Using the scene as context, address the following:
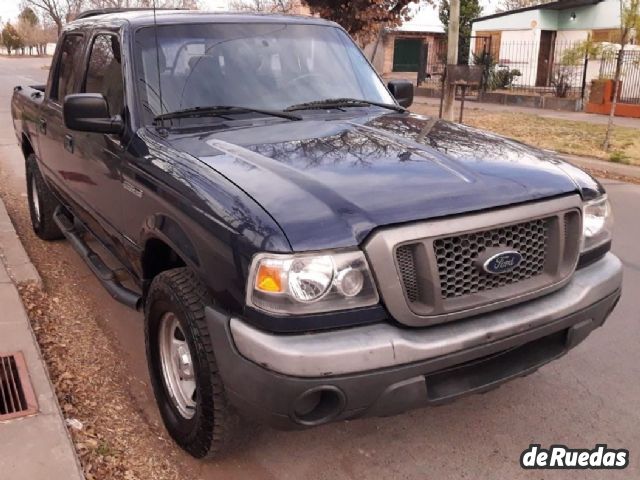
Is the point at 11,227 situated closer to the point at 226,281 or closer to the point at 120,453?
the point at 120,453

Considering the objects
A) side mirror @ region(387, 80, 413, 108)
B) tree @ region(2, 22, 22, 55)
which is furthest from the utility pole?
tree @ region(2, 22, 22, 55)

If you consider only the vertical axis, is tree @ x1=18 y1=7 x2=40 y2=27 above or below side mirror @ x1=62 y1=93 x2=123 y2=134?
above

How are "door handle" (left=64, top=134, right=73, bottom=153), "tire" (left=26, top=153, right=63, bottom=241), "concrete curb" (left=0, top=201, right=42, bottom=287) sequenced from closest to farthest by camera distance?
"door handle" (left=64, top=134, right=73, bottom=153) → "concrete curb" (left=0, top=201, right=42, bottom=287) → "tire" (left=26, top=153, right=63, bottom=241)

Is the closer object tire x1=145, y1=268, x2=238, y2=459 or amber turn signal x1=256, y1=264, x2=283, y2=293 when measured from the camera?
amber turn signal x1=256, y1=264, x2=283, y2=293

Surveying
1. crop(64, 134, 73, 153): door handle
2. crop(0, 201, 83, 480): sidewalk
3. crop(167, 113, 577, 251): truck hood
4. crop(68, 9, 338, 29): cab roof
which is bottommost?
crop(0, 201, 83, 480): sidewalk

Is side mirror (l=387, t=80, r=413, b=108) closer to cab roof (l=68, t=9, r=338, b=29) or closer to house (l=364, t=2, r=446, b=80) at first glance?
cab roof (l=68, t=9, r=338, b=29)

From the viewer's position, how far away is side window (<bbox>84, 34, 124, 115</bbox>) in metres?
3.81

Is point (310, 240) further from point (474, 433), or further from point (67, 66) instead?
point (67, 66)

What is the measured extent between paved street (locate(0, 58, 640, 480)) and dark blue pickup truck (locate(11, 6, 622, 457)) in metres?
0.39

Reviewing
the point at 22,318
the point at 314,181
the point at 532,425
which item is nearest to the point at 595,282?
the point at 532,425

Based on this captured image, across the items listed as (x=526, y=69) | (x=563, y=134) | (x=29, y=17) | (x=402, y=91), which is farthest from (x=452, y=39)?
(x=29, y=17)

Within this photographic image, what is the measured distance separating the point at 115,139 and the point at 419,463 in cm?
228

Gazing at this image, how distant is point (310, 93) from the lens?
13.1ft

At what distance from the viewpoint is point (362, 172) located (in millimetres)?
2807
